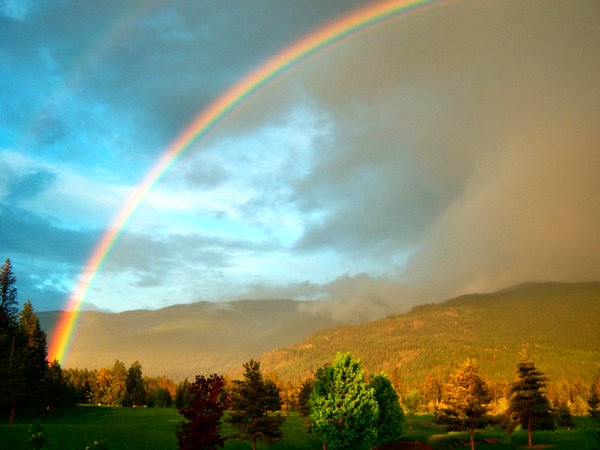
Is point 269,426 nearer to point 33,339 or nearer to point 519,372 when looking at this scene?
point 519,372

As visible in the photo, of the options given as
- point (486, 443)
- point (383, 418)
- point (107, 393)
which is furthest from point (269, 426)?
point (107, 393)

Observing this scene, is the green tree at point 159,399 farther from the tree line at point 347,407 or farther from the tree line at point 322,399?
the tree line at point 347,407

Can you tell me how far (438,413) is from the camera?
71625 mm

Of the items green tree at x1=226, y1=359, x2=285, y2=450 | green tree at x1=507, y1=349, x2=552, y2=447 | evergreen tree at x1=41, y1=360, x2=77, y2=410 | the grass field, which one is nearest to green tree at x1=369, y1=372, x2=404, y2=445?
the grass field

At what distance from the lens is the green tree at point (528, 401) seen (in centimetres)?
6875

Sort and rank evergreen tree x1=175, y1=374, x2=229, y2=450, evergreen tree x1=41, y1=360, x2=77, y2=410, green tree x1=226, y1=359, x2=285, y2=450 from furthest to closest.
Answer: evergreen tree x1=41, y1=360, x2=77, y2=410, green tree x1=226, y1=359, x2=285, y2=450, evergreen tree x1=175, y1=374, x2=229, y2=450

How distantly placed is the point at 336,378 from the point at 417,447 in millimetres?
26553

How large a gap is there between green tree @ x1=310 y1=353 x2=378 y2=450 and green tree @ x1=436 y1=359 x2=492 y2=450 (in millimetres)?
14772

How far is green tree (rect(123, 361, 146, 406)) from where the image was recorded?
479ft

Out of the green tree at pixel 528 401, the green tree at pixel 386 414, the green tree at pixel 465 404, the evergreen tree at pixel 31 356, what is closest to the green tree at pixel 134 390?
the evergreen tree at pixel 31 356

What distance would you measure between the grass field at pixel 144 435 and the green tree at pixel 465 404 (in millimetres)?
8764

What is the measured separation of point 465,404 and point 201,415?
46.0 metres

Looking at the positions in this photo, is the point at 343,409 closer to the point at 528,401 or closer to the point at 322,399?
the point at 322,399

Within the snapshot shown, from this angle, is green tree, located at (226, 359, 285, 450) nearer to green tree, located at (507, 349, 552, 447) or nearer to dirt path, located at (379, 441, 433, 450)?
dirt path, located at (379, 441, 433, 450)
